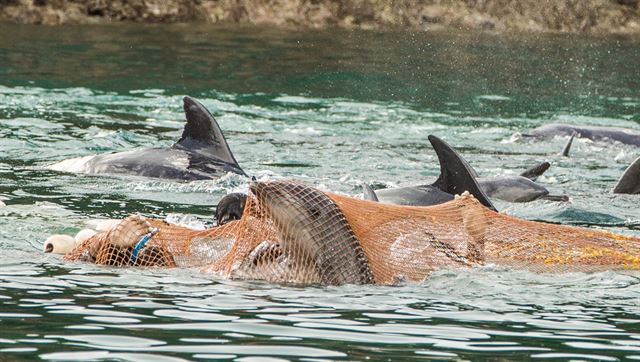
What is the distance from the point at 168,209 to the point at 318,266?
4520mm

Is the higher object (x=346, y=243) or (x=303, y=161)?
(x=346, y=243)

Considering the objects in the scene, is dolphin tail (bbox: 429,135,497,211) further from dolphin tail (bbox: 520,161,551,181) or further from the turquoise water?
dolphin tail (bbox: 520,161,551,181)

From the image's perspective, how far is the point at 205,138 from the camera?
15062mm

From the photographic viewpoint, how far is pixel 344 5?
1697 inches

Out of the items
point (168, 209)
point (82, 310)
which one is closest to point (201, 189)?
point (168, 209)

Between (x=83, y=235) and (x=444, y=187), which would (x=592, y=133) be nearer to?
(x=444, y=187)

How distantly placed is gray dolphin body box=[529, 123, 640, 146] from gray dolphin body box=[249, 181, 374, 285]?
1202 centimetres

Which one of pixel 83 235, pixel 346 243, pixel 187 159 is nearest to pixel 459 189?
pixel 346 243

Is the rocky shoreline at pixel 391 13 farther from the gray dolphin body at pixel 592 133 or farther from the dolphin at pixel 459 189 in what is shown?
the dolphin at pixel 459 189

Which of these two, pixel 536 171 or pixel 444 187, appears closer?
pixel 444 187

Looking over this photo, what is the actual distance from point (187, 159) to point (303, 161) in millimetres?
2616

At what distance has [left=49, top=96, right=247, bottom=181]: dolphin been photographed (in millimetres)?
14727

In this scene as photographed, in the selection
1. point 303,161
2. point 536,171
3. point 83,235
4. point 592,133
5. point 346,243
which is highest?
point 346,243

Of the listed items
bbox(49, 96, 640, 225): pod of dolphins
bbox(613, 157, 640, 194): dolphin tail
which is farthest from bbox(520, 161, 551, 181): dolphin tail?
bbox(613, 157, 640, 194): dolphin tail
